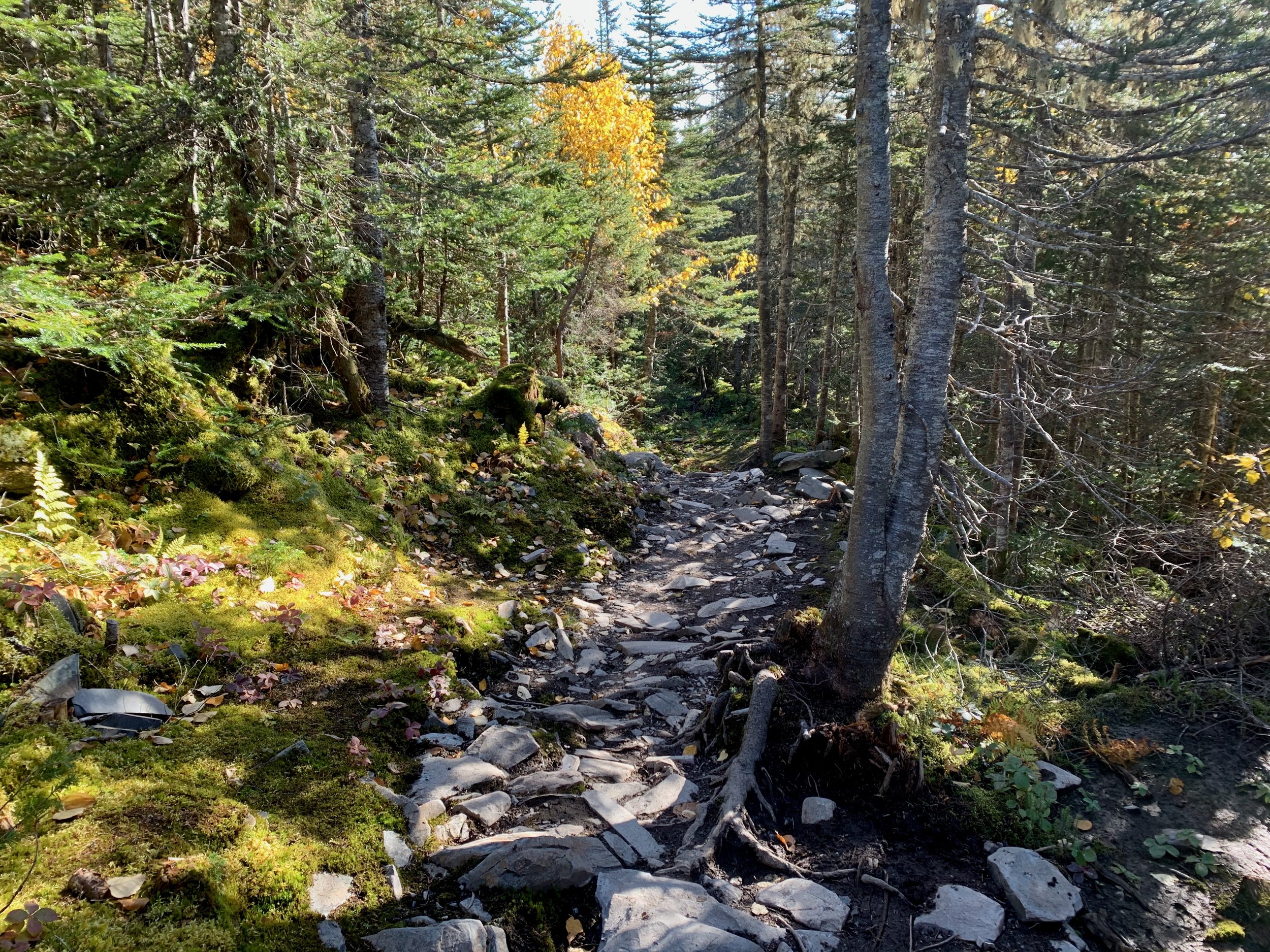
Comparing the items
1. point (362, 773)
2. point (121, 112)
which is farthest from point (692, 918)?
point (121, 112)

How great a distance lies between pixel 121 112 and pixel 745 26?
46.5 feet

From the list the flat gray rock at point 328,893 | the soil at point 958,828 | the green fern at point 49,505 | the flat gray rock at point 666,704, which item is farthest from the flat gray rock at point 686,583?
the green fern at point 49,505

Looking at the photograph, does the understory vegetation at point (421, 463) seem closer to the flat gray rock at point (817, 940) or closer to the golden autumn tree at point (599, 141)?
the flat gray rock at point (817, 940)

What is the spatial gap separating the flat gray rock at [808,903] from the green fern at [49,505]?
5.21 metres

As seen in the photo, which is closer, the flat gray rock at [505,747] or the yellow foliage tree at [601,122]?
the flat gray rock at [505,747]

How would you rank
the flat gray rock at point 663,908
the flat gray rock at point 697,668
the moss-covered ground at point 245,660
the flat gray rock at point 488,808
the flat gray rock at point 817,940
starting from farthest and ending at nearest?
the flat gray rock at point 697,668 < the flat gray rock at point 488,808 < the flat gray rock at point 817,940 < the flat gray rock at point 663,908 < the moss-covered ground at point 245,660

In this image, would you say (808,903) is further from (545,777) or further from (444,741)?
(444,741)

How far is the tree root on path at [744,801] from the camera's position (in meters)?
3.87

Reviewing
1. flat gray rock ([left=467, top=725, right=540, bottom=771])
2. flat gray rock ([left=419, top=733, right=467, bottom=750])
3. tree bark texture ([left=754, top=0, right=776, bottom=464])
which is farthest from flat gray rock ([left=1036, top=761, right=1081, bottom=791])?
Result: tree bark texture ([left=754, top=0, right=776, bottom=464])

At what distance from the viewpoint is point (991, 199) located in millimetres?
4418

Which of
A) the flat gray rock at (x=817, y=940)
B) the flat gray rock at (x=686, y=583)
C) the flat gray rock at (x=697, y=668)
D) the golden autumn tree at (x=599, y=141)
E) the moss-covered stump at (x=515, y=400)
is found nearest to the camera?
the flat gray rock at (x=817, y=940)

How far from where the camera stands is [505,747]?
188 inches

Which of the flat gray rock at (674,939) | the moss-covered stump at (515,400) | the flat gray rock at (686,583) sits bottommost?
the flat gray rock at (686,583)

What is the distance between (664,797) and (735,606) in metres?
3.73
